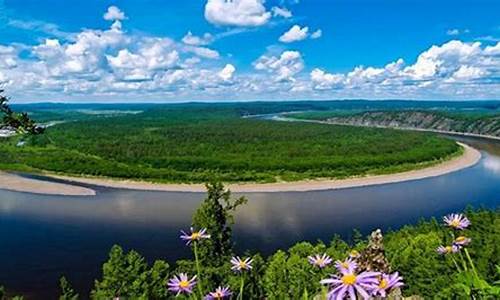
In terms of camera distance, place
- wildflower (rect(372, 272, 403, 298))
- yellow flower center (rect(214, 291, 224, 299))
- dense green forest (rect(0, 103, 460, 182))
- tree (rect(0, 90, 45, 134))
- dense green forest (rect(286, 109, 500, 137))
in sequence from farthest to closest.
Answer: dense green forest (rect(286, 109, 500, 137)), dense green forest (rect(0, 103, 460, 182)), tree (rect(0, 90, 45, 134)), yellow flower center (rect(214, 291, 224, 299)), wildflower (rect(372, 272, 403, 298))

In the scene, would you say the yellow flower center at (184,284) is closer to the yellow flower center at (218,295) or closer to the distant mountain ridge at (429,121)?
the yellow flower center at (218,295)

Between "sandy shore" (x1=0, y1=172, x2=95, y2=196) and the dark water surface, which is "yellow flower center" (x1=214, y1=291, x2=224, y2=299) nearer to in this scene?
the dark water surface

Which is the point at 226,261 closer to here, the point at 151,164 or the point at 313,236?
the point at 313,236

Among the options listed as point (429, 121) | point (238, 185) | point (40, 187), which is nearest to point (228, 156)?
point (238, 185)

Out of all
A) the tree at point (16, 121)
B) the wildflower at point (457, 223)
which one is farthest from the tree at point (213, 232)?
the wildflower at point (457, 223)

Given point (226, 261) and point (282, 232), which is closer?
point (226, 261)

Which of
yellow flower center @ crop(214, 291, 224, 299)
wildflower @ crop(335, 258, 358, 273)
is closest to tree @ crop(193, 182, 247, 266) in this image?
yellow flower center @ crop(214, 291, 224, 299)

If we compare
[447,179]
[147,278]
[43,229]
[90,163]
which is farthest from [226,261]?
[90,163]
